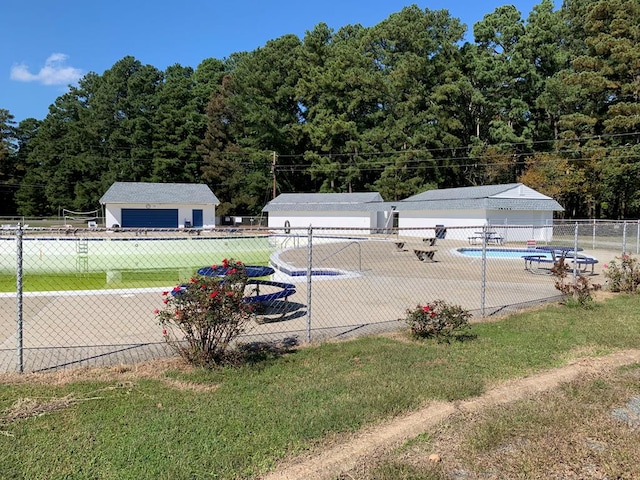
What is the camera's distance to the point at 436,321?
6371 mm

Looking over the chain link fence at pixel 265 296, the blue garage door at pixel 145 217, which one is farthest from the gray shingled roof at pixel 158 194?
the chain link fence at pixel 265 296

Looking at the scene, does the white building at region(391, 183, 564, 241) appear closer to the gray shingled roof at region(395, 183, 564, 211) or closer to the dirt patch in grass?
the gray shingled roof at region(395, 183, 564, 211)

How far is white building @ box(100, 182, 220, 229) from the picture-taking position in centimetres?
4059

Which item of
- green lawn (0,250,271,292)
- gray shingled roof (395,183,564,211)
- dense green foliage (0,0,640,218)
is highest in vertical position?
dense green foliage (0,0,640,218)

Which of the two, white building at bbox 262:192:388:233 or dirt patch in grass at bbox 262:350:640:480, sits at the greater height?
white building at bbox 262:192:388:233

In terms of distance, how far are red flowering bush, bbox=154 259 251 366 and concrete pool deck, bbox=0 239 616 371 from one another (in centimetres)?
80

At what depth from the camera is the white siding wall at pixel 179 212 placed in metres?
40.5

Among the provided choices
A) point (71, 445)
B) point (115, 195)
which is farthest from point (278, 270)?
point (115, 195)

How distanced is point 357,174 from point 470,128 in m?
14.2

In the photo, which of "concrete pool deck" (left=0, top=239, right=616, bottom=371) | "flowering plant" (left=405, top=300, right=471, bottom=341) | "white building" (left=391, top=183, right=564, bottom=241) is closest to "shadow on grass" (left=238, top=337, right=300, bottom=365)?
"concrete pool deck" (left=0, top=239, right=616, bottom=371)

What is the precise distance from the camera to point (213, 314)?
4.89 meters

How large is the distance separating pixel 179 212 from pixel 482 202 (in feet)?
85.5

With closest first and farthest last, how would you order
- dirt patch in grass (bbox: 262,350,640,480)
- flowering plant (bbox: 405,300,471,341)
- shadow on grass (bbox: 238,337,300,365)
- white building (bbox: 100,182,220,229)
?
dirt patch in grass (bbox: 262,350,640,480) < shadow on grass (bbox: 238,337,300,365) < flowering plant (bbox: 405,300,471,341) < white building (bbox: 100,182,220,229)

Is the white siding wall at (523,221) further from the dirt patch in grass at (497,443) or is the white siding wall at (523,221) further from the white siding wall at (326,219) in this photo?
the dirt patch in grass at (497,443)
